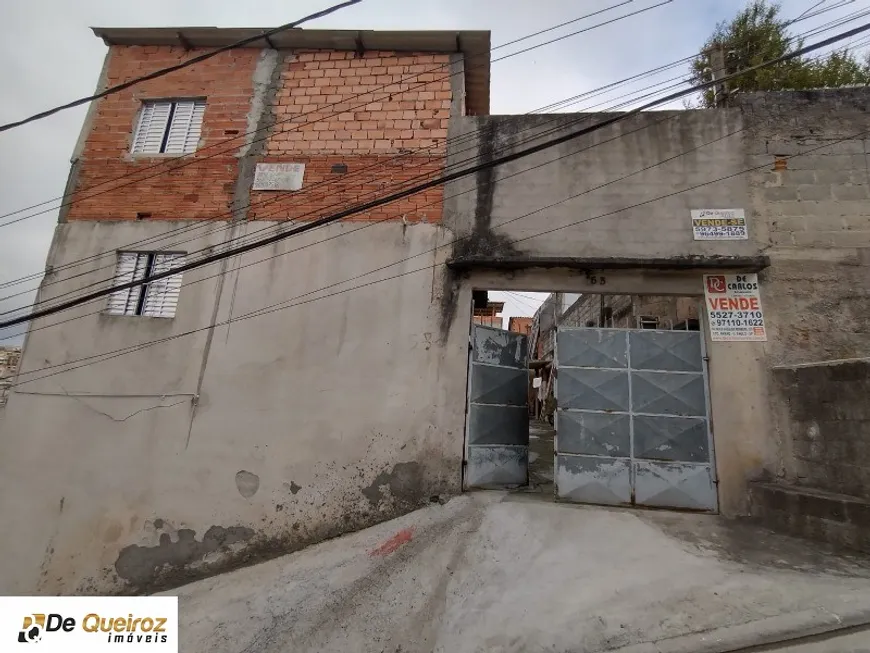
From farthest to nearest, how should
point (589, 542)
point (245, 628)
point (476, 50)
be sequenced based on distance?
point (476, 50) → point (589, 542) → point (245, 628)

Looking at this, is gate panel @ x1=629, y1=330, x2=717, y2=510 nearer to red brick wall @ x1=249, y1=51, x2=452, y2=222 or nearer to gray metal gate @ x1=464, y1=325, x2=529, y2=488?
gray metal gate @ x1=464, y1=325, x2=529, y2=488

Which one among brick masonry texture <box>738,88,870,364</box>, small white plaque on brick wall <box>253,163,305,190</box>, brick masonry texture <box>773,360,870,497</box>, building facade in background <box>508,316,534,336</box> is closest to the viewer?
brick masonry texture <box>773,360,870,497</box>

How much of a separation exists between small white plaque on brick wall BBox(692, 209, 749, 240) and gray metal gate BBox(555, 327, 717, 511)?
140 centimetres

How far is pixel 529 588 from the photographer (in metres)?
4.10

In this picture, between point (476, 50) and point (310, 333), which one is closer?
point (310, 333)

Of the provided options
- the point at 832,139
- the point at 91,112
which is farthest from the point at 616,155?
the point at 91,112

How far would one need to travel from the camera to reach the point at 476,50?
25.4 feet

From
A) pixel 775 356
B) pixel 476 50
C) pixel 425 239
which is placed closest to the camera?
pixel 775 356

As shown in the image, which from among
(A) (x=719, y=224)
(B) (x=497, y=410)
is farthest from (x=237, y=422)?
(A) (x=719, y=224)

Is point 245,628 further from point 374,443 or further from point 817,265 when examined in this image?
point 817,265

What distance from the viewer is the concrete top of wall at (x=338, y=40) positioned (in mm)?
7613

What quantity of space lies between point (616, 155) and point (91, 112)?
9.03 metres

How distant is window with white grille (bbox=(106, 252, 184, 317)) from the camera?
7.22m

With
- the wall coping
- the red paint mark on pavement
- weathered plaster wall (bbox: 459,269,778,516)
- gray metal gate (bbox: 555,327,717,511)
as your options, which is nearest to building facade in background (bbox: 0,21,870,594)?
weathered plaster wall (bbox: 459,269,778,516)
